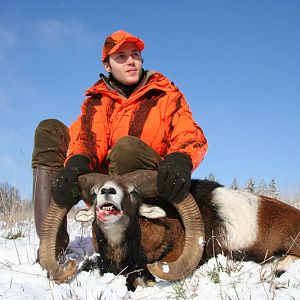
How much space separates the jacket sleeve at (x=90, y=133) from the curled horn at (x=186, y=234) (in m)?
0.91

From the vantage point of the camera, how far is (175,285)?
12.5ft

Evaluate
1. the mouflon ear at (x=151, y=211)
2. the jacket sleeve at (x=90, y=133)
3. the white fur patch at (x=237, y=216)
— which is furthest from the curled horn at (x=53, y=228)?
the white fur patch at (x=237, y=216)

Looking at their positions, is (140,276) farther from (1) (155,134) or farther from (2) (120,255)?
(1) (155,134)

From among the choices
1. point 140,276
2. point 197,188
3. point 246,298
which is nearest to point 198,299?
point 246,298

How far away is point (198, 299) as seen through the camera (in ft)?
11.3

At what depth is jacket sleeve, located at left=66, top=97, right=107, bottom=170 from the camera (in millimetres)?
5250

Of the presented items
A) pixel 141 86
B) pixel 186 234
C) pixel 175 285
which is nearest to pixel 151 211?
pixel 186 234


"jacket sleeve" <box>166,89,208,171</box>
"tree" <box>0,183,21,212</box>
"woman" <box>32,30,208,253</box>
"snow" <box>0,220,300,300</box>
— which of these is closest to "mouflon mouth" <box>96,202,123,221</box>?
"snow" <box>0,220,300,300</box>

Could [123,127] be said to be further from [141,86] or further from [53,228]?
[53,228]

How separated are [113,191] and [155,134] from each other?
4.81ft

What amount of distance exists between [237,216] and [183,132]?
117cm

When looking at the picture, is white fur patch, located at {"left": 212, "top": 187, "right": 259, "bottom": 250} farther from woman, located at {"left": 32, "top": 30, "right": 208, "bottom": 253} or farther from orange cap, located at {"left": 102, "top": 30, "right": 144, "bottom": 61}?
orange cap, located at {"left": 102, "top": 30, "right": 144, "bottom": 61}

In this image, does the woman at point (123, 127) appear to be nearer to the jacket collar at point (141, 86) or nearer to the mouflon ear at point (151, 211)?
the jacket collar at point (141, 86)

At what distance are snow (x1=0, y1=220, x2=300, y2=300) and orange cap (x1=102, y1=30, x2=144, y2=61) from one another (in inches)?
108
